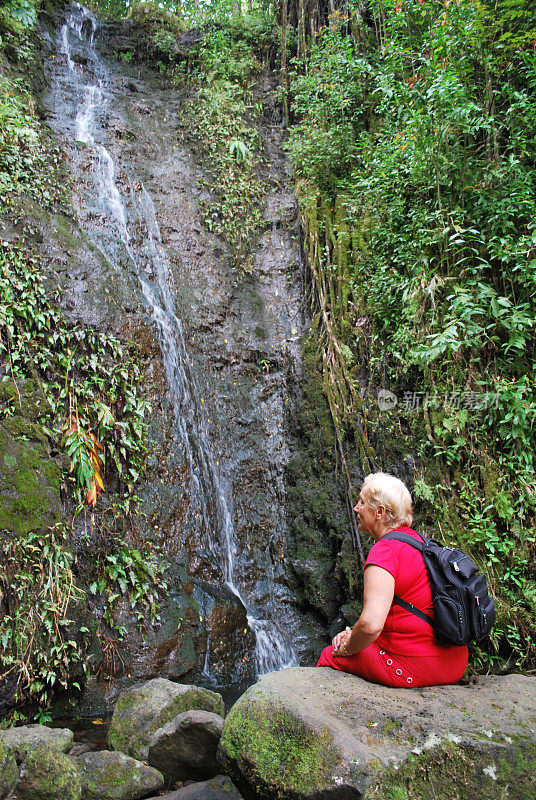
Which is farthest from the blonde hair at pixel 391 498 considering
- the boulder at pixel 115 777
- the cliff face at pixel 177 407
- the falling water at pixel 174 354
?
the falling water at pixel 174 354

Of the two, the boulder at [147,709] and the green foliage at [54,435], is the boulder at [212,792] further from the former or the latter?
the green foliage at [54,435]

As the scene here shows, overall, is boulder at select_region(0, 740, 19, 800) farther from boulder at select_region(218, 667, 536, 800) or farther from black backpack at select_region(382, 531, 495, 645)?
black backpack at select_region(382, 531, 495, 645)

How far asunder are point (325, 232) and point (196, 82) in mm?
6107

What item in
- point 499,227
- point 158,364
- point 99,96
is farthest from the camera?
point 99,96

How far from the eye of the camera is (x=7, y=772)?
2.57m

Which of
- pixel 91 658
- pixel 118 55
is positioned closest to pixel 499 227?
pixel 91 658

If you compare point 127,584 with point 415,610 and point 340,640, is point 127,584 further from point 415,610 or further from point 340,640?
point 415,610

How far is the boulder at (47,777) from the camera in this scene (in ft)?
8.70

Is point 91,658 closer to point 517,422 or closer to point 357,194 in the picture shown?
point 517,422

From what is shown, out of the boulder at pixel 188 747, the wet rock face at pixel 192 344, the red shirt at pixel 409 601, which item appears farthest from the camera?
the wet rock face at pixel 192 344

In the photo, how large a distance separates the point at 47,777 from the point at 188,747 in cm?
83

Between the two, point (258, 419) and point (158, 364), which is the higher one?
point (158, 364)

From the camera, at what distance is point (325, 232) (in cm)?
785

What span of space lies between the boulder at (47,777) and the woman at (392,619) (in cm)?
166
